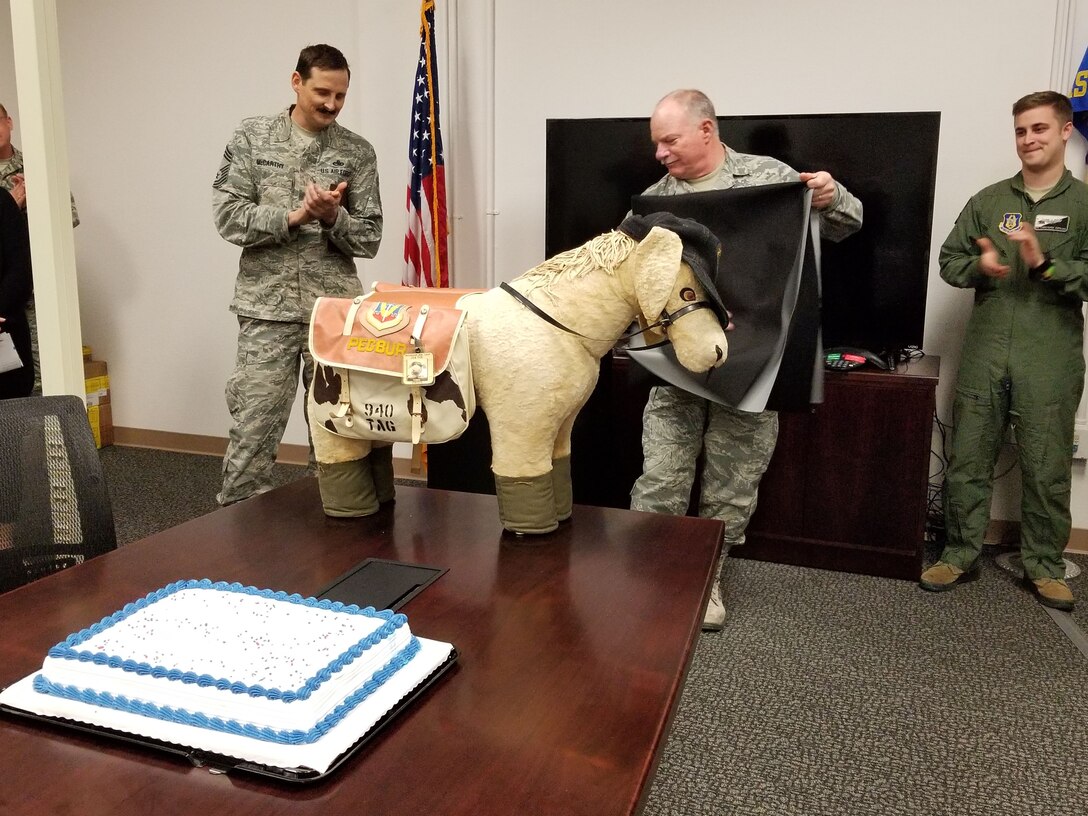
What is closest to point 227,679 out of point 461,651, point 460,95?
point 461,651

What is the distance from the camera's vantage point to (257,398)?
8.79 feet

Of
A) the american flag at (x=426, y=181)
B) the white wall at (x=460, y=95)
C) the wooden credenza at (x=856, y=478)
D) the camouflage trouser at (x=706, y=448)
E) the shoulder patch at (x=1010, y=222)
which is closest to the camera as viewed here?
the camouflage trouser at (x=706, y=448)

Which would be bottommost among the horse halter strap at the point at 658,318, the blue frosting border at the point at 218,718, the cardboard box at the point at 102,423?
the cardboard box at the point at 102,423

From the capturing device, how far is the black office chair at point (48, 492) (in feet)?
4.17

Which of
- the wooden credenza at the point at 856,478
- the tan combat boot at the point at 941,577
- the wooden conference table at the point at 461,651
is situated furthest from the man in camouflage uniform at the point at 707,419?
the wooden conference table at the point at 461,651

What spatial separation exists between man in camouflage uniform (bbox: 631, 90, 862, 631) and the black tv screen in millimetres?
572

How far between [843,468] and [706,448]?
68 cm

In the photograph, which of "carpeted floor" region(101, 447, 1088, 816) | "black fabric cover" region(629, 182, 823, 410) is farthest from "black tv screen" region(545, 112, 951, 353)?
"carpeted floor" region(101, 447, 1088, 816)

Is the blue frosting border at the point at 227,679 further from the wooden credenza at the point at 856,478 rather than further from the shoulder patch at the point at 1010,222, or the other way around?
the shoulder patch at the point at 1010,222

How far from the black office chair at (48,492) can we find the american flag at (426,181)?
218 centimetres

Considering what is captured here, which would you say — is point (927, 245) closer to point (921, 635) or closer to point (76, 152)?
point (921, 635)

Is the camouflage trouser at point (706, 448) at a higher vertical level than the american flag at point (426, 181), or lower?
lower

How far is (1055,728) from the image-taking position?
1939mm

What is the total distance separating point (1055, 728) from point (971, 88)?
6.93ft
